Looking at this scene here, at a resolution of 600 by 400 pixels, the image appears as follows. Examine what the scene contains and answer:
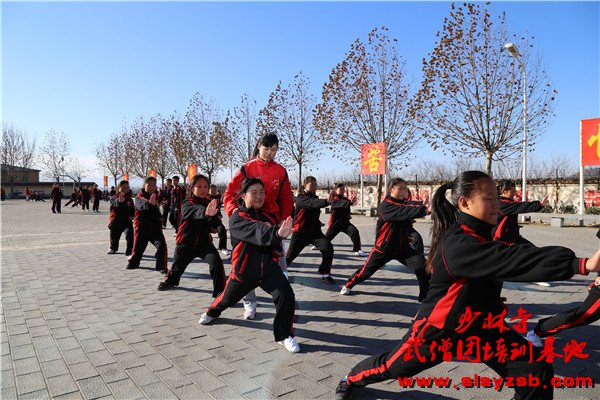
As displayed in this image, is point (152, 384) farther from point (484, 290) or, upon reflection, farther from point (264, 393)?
point (484, 290)

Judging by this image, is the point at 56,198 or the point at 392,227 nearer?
the point at 392,227

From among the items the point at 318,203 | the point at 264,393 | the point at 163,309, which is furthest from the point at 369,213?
the point at 264,393

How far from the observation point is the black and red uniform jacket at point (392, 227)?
4.84m

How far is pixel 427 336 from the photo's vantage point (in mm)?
2334

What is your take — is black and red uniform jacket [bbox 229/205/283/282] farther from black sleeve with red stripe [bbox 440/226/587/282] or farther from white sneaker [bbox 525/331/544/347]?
white sneaker [bbox 525/331/544/347]

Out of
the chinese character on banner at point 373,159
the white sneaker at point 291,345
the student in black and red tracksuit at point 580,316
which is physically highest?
the chinese character on banner at point 373,159

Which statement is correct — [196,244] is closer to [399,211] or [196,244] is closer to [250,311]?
[250,311]

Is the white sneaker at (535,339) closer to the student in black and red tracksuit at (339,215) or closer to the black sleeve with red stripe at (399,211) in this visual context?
the black sleeve with red stripe at (399,211)

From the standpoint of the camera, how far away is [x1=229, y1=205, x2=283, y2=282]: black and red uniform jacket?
3.49 meters

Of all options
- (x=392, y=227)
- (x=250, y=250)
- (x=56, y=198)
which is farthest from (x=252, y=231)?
(x=56, y=198)

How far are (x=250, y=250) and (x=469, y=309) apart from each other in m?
2.05

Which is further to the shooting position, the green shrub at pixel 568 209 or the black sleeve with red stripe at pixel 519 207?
the green shrub at pixel 568 209

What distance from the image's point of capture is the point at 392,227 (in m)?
5.19

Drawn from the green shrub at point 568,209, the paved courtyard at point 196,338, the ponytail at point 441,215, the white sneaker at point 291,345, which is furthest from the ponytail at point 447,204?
the green shrub at point 568,209
